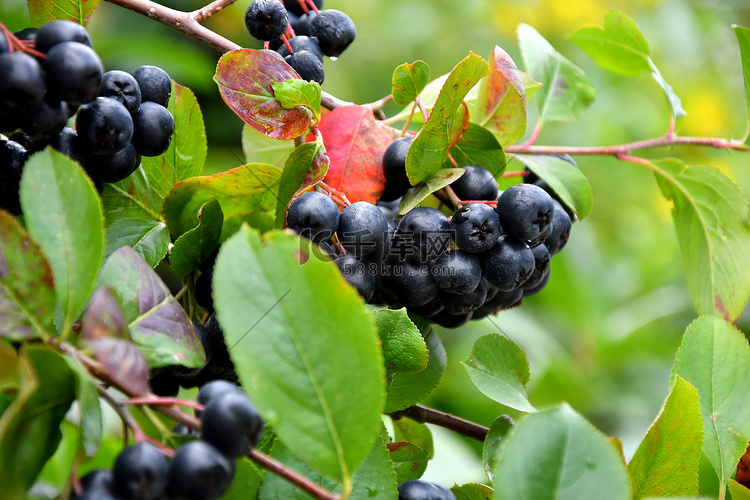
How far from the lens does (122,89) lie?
58 centimetres

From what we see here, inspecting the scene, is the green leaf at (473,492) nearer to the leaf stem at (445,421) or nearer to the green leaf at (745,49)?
the leaf stem at (445,421)

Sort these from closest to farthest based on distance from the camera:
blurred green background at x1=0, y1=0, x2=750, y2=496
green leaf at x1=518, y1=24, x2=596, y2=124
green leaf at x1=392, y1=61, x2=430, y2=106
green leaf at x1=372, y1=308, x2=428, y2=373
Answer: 1. green leaf at x1=372, y1=308, x2=428, y2=373
2. green leaf at x1=392, y1=61, x2=430, y2=106
3. green leaf at x1=518, y1=24, x2=596, y2=124
4. blurred green background at x1=0, y1=0, x2=750, y2=496

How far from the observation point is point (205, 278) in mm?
645

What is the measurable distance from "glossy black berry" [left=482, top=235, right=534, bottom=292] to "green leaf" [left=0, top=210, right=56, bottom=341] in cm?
42

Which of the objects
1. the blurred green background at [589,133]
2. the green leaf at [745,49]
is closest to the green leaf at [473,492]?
the green leaf at [745,49]

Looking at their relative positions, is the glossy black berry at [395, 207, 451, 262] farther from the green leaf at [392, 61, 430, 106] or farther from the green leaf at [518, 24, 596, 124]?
the green leaf at [518, 24, 596, 124]

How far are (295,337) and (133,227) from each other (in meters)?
0.31

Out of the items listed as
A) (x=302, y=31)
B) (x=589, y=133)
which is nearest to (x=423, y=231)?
(x=302, y=31)

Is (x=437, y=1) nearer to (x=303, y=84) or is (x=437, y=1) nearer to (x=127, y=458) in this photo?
(x=303, y=84)

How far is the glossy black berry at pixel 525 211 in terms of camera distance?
0.66 meters

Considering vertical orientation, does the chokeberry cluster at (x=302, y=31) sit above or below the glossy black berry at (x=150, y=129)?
above

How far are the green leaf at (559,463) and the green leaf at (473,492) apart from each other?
15 cm

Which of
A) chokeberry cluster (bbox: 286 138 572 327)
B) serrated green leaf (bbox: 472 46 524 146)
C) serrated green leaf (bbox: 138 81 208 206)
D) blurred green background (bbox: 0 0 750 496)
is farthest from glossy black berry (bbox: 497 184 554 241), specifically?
blurred green background (bbox: 0 0 750 496)

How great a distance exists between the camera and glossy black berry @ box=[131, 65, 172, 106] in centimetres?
63
